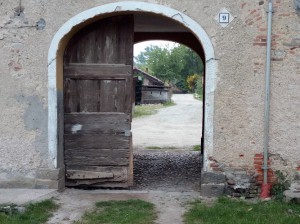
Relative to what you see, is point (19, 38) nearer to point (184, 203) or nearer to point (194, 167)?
point (184, 203)

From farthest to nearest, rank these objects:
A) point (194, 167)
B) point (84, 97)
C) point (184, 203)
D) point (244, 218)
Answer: point (194, 167) → point (84, 97) → point (184, 203) → point (244, 218)

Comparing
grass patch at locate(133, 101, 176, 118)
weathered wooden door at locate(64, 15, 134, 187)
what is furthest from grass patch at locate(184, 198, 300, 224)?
grass patch at locate(133, 101, 176, 118)

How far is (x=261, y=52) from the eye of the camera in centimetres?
617

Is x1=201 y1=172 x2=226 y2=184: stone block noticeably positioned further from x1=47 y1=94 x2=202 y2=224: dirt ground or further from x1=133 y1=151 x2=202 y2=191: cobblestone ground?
x1=133 y1=151 x2=202 y2=191: cobblestone ground

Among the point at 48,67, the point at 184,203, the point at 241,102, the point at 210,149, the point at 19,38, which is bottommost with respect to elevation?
the point at 184,203

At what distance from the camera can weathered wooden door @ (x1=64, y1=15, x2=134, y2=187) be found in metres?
6.79

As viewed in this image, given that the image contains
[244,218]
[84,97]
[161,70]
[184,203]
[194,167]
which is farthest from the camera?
[161,70]

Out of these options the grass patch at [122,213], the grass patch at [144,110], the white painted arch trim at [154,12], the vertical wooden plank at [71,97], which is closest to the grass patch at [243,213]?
the grass patch at [122,213]

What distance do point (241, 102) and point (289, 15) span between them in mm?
1397

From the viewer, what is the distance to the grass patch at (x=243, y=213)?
5191 mm

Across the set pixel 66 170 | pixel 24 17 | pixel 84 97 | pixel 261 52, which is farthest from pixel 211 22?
pixel 66 170

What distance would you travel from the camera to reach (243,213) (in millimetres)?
5445

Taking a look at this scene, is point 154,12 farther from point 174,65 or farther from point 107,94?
point 174,65

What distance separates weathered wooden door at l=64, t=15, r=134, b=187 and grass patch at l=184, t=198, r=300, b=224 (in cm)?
168
